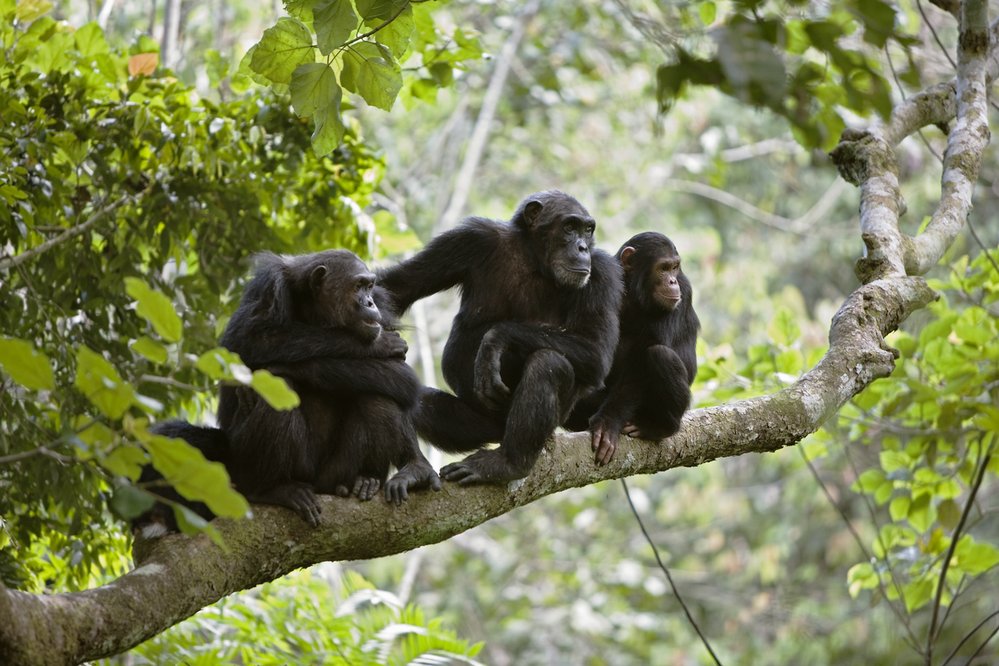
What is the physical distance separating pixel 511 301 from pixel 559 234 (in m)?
0.41

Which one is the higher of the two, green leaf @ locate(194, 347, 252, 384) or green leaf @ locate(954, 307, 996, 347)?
green leaf @ locate(194, 347, 252, 384)

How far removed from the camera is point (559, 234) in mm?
4883

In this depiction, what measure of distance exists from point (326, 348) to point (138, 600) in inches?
60.2

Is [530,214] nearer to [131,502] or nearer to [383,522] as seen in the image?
[383,522]

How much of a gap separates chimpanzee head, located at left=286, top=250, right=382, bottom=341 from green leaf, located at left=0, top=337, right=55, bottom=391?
2245 mm

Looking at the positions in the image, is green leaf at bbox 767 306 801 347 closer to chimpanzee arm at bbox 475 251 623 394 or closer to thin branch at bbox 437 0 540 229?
chimpanzee arm at bbox 475 251 623 394

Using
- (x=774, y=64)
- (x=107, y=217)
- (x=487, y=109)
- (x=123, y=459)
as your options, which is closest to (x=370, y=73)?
(x=123, y=459)

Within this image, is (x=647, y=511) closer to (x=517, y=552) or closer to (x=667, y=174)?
(x=517, y=552)

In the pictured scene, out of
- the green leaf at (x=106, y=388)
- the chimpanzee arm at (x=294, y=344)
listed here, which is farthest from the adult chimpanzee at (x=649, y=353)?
the green leaf at (x=106, y=388)

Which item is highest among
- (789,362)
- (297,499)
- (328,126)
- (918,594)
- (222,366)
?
(222,366)

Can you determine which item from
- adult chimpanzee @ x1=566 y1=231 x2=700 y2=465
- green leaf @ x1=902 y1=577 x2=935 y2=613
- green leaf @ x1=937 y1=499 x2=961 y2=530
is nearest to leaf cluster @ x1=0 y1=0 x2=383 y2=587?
adult chimpanzee @ x1=566 y1=231 x2=700 y2=465

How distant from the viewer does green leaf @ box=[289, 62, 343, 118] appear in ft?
11.0

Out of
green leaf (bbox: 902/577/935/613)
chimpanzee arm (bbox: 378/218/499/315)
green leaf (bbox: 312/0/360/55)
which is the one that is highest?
green leaf (bbox: 312/0/360/55)

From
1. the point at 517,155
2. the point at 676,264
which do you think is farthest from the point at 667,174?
the point at 676,264
